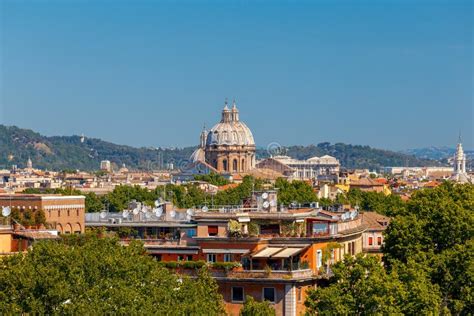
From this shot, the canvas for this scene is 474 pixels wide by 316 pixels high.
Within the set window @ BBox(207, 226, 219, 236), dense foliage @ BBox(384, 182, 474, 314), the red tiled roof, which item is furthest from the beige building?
window @ BBox(207, 226, 219, 236)

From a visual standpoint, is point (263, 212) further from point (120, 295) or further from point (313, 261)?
point (120, 295)

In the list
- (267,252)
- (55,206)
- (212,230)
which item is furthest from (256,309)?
(55,206)

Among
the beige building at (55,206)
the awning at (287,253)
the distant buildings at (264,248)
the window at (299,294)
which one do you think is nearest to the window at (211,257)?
the distant buildings at (264,248)

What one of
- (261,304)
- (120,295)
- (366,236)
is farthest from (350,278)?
(366,236)

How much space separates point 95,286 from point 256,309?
5.00m

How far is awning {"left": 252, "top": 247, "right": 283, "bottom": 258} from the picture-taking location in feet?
188

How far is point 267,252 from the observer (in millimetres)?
58062

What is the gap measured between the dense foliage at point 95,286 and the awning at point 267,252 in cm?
319

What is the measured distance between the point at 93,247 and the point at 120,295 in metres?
6.70

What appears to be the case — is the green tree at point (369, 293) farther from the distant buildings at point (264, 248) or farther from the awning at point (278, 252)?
the awning at point (278, 252)

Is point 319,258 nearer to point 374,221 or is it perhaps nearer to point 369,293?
point 369,293

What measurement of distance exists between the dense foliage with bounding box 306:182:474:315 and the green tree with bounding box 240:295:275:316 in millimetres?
1254

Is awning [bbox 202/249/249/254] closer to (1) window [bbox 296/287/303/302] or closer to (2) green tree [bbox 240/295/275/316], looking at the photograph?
(1) window [bbox 296/287/303/302]

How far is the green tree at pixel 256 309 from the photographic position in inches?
2063
